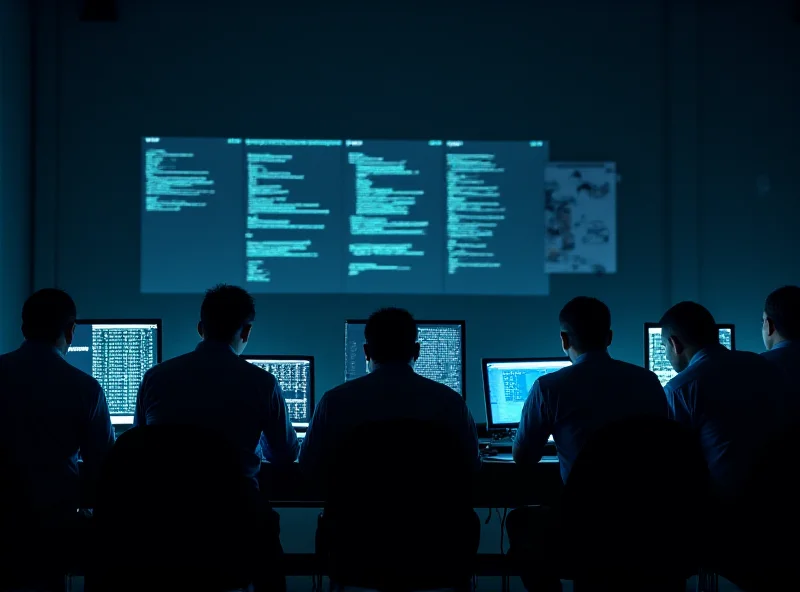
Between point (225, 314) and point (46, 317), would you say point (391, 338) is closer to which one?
point (225, 314)

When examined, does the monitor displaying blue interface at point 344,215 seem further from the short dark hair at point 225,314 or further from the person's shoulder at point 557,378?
the person's shoulder at point 557,378

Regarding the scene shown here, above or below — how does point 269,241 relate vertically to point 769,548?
above

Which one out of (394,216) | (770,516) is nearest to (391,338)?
(770,516)

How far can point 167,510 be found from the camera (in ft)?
6.08

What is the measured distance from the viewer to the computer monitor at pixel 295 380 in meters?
3.16

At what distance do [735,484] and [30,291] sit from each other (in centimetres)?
333

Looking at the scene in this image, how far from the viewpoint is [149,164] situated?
356 centimetres

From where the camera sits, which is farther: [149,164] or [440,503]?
[149,164]

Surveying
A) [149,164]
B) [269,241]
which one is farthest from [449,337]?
[149,164]

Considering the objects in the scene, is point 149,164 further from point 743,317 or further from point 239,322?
point 743,317

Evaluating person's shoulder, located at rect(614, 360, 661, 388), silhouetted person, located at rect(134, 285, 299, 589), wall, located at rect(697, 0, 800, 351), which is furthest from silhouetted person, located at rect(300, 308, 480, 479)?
wall, located at rect(697, 0, 800, 351)

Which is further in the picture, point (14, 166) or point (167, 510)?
point (14, 166)

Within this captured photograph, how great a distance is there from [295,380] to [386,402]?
1134 mm

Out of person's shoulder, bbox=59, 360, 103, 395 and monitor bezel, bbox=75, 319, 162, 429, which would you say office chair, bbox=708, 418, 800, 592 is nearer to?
person's shoulder, bbox=59, 360, 103, 395
